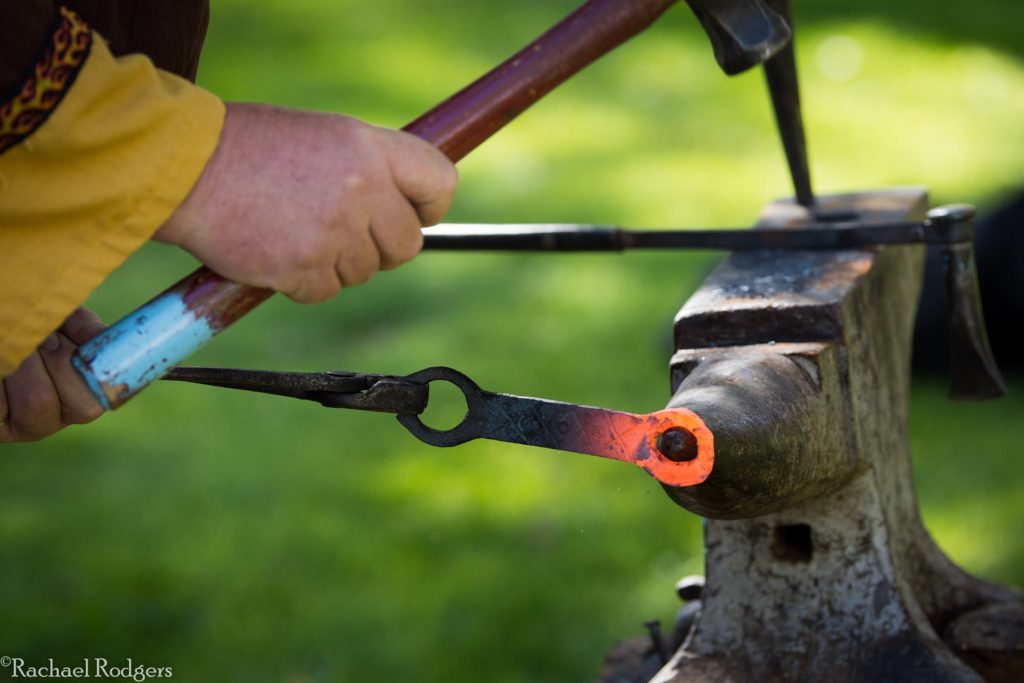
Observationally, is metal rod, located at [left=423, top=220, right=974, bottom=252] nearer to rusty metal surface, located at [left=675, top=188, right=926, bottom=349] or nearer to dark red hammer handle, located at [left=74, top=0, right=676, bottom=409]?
rusty metal surface, located at [left=675, top=188, right=926, bottom=349]

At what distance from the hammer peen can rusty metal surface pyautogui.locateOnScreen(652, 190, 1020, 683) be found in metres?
0.28

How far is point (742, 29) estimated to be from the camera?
1.28 meters

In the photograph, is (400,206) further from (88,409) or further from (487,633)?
(487,633)

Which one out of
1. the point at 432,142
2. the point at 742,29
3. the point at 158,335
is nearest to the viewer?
the point at 158,335

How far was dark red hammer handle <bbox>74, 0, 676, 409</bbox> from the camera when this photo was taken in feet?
3.14

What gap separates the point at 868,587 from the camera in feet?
4.53

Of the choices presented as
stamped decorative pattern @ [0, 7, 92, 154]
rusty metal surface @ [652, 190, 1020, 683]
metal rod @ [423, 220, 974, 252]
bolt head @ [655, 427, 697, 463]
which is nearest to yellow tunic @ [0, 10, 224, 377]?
stamped decorative pattern @ [0, 7, 92, 154]

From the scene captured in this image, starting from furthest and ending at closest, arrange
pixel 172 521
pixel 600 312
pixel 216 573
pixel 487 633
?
pixel 600 312 → pixel 172 521 → pixel 216 573 → pixel 487 633

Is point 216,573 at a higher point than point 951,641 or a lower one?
lower

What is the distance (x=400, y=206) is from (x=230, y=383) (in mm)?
301

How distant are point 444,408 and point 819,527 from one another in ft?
7.37

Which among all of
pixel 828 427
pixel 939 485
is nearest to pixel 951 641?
pixel 828 427

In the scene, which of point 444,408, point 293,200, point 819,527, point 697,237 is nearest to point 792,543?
point 819,527

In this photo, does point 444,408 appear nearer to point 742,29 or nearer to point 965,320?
point 965,320
